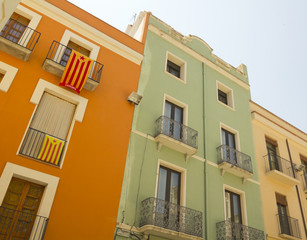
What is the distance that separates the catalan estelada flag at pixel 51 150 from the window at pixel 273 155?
11.2 metres

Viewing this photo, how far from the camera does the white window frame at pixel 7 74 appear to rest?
885 cm

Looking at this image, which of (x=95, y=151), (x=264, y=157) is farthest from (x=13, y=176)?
(x=264, y=157)

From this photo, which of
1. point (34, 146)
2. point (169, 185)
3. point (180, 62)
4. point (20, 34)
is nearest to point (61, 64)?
point (20, 34)

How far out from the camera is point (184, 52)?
15453mm

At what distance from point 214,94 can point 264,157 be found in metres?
4.31

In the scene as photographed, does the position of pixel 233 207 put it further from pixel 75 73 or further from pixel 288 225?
pixel 75 73

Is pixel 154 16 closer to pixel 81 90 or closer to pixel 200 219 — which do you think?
pixel 81 90

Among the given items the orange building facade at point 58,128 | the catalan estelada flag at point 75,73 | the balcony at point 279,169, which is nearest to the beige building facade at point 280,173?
the balcony at point 279,169

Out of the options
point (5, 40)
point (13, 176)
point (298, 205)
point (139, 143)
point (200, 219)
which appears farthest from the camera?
point (298, 205)

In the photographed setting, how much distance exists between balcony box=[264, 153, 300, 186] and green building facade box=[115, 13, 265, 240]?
1.01 m

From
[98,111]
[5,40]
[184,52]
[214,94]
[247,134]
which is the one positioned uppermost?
[184,52]

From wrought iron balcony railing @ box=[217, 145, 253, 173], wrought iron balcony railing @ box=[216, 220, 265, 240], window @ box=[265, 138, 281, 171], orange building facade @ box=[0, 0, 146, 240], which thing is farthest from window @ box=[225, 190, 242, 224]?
orange building facade @ box=[0, 0, 146, 240]

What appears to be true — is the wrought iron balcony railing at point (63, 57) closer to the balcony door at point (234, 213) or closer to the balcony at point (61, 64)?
the balcony at point (61, 64)

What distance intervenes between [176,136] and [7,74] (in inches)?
267
